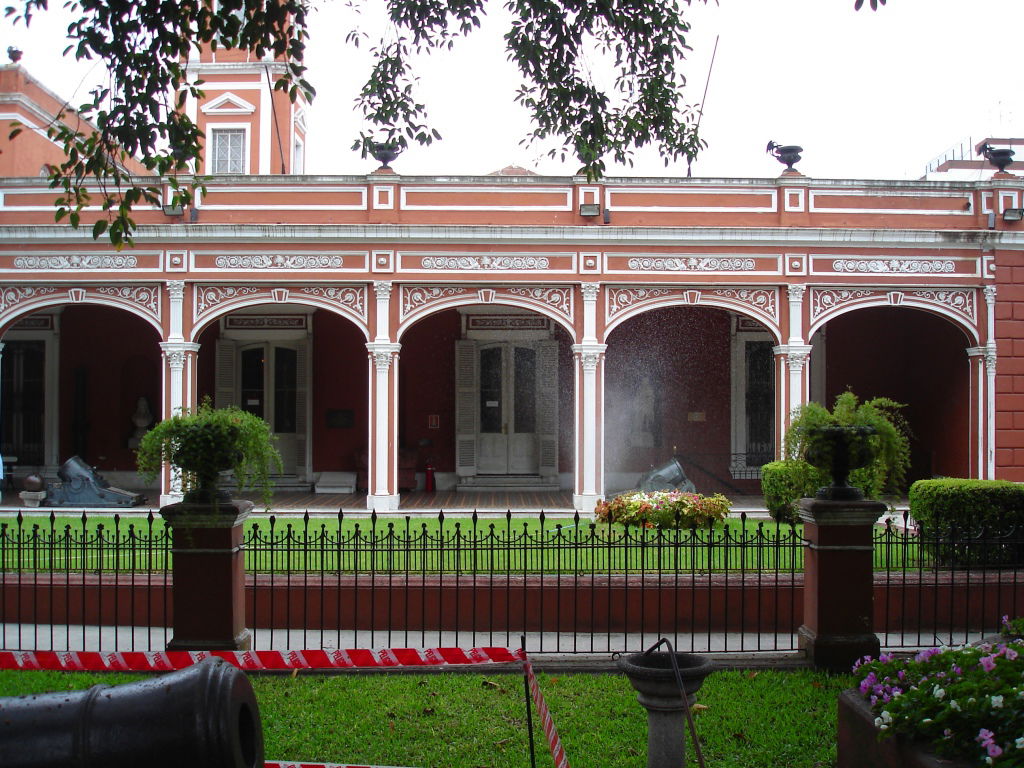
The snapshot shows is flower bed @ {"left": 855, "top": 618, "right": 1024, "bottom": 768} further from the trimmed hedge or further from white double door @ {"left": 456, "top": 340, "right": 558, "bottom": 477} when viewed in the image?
white double door @ {"left": 456, "top": 340, "right": 558, "bottom": 477}

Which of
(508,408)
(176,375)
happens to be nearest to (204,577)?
(176,375)

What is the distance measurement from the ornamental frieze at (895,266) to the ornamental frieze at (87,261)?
11.0 meters

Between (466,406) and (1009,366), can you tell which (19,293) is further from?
(1009,366)

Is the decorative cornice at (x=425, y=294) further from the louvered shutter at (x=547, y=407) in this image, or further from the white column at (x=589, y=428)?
the louvered shutter at (x=547, y=407)

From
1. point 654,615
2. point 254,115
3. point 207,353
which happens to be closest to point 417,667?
point 654,615

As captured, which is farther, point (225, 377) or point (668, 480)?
point (225, 377)

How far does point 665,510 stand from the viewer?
10.6m

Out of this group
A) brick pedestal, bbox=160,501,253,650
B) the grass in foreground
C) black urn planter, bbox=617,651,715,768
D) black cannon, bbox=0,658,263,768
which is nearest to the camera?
black cannon, bbox=0,658,263,768

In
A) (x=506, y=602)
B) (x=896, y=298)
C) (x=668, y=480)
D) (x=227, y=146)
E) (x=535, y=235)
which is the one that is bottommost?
(x=506, y=602)

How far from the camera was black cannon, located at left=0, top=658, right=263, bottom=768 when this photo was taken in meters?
2.65

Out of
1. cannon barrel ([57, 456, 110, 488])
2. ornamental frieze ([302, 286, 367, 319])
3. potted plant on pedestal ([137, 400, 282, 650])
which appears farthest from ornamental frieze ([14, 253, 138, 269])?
potted plant on pedestal ([137, 400, 282, 650])

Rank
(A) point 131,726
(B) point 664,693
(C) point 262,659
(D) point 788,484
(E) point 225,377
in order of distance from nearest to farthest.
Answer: (A) point 131,726 → (B) point 664,693 → (C) point 262,659 → (D) point 788,484 → (E) point 225,377

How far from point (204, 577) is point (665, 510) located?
5.86m

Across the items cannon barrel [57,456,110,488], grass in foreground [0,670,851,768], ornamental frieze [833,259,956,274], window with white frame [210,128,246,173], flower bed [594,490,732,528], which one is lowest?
grass in foreground [0,670,851,768]
